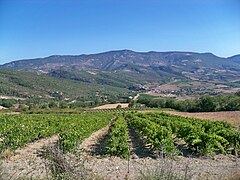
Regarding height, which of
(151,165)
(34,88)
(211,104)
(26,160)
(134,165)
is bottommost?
(34,88)

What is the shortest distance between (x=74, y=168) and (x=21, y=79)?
5876 inches

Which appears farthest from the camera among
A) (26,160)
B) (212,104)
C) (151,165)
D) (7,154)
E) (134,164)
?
(212,104)

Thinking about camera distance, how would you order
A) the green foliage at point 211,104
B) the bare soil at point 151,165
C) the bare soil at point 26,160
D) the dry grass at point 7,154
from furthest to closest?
1. the green foliage at point 211,104
2. the dry grass at point 7,154
3. the bare soil at point 26,160
4. the bare soil at point 151,165

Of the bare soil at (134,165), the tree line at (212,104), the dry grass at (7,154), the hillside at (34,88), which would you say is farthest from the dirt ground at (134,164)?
the hillside at (34,88)

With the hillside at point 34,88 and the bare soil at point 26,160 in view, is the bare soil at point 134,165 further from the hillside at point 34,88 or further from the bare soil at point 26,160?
the hillside at point 34,88

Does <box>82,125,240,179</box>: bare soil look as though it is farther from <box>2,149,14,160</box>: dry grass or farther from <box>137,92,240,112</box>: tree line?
<box>137,92,240,112</box>: tree line

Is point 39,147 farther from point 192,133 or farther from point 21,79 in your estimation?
point 21,79

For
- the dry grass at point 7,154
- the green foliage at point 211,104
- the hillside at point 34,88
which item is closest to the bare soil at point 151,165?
the dry grass at point 7,154

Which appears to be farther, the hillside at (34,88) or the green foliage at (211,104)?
the hillside at (34,88)

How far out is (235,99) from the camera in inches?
2235

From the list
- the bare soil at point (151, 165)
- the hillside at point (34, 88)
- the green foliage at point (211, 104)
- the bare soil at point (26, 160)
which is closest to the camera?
the bare soil at point (151, 165)

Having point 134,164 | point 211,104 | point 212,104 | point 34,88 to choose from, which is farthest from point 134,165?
point 34,88

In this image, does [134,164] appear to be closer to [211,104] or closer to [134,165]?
Answer: [134,165]

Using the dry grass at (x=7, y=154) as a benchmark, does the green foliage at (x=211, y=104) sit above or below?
below
